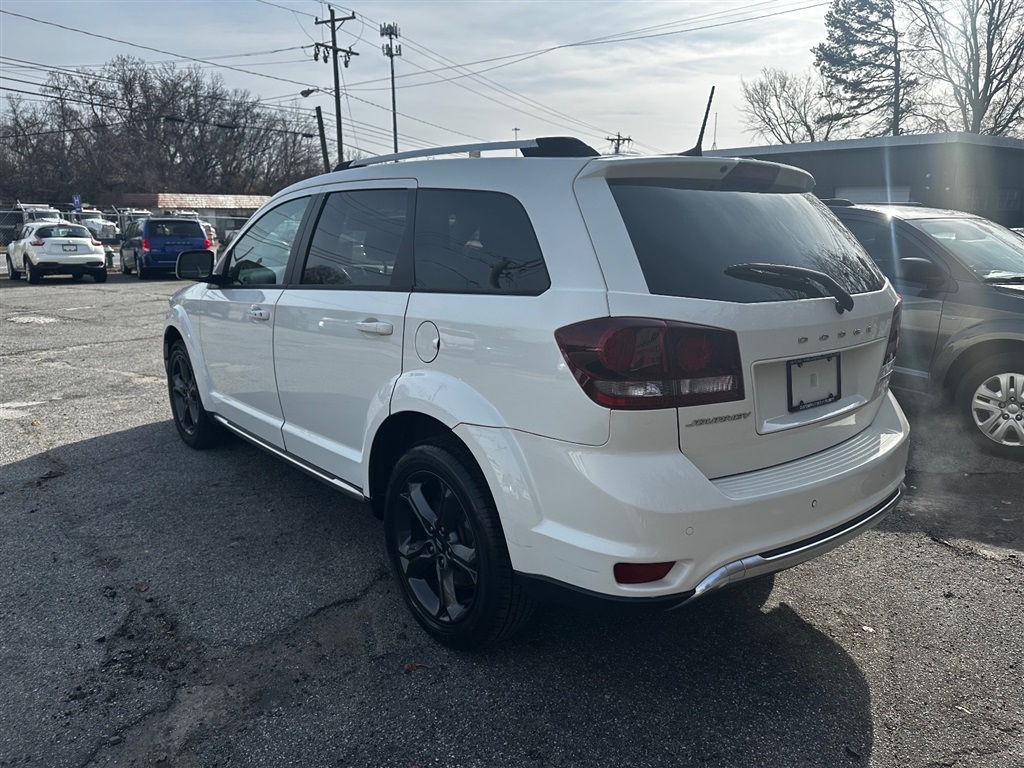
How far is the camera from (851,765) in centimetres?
240

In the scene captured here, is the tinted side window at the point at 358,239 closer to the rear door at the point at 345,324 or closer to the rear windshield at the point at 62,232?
the rear door at the point at 345,324

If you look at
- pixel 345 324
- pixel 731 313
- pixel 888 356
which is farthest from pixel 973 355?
pixel 345 324

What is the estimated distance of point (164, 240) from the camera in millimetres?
22734

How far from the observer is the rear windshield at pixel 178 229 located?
74.7ft

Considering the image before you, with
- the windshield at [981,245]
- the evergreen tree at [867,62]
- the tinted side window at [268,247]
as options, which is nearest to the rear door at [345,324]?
the tinted side window at [268,247]

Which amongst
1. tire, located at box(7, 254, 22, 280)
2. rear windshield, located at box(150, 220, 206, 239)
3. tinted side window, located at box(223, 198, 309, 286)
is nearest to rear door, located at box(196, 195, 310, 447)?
tinted side window, located at box(223, 198, 309, 286)

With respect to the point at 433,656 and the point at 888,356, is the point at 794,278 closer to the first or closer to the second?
the point at 888,356

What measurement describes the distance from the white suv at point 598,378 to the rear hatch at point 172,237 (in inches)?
832

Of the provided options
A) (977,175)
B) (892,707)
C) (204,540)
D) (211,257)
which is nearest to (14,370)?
(211,257)

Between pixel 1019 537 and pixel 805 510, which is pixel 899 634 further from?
pixel 1019 537

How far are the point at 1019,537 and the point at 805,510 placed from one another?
2239 millimetres

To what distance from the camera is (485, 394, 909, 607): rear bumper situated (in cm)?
237

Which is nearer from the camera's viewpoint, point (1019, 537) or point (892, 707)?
point (892, 707)

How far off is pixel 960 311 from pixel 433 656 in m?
4.43
